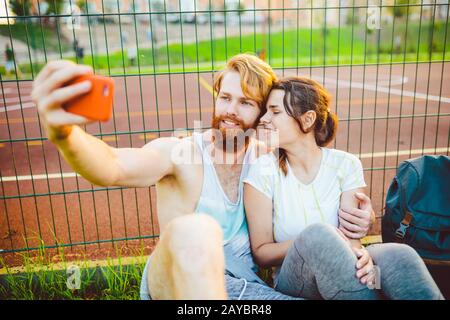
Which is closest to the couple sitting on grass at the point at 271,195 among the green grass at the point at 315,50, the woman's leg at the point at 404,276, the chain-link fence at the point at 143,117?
the woman's leg at the point at 404,276

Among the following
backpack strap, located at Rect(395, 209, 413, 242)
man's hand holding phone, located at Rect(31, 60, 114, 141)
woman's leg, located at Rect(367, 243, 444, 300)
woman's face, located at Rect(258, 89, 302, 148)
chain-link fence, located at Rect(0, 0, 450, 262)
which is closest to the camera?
man's hand holding phone, located at Rect(31, 60, 114, 141)

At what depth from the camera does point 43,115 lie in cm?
123

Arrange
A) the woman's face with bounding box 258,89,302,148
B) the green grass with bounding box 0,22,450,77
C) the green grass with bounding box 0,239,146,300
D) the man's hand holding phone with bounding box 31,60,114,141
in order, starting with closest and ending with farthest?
the man's hand holding phone with bounding box 31,60,114,141 < the woman's face with bounding box 258,89,302,148 < the green grass with bounding box 0,239,146,300 < the green grass with bounding box 0,22,450,77

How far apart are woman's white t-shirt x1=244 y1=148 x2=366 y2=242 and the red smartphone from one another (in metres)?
1.00

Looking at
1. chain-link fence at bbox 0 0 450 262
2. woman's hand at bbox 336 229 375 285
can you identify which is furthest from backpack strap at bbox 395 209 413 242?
chain-link fence at bbox 0 0 450 262

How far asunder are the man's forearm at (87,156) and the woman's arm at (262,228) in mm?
715

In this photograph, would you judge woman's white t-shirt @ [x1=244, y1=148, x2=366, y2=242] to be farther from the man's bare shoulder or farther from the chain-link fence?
the chain-link fence

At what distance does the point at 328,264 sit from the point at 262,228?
40 cm

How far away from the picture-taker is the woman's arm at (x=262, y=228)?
6.72 ft

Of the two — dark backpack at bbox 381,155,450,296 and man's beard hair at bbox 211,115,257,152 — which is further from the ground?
man's beard hair at bbox 211,115,257,152

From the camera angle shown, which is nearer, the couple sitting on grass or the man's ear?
the couple sitting on grass

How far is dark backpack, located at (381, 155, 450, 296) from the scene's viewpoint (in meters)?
2.20
